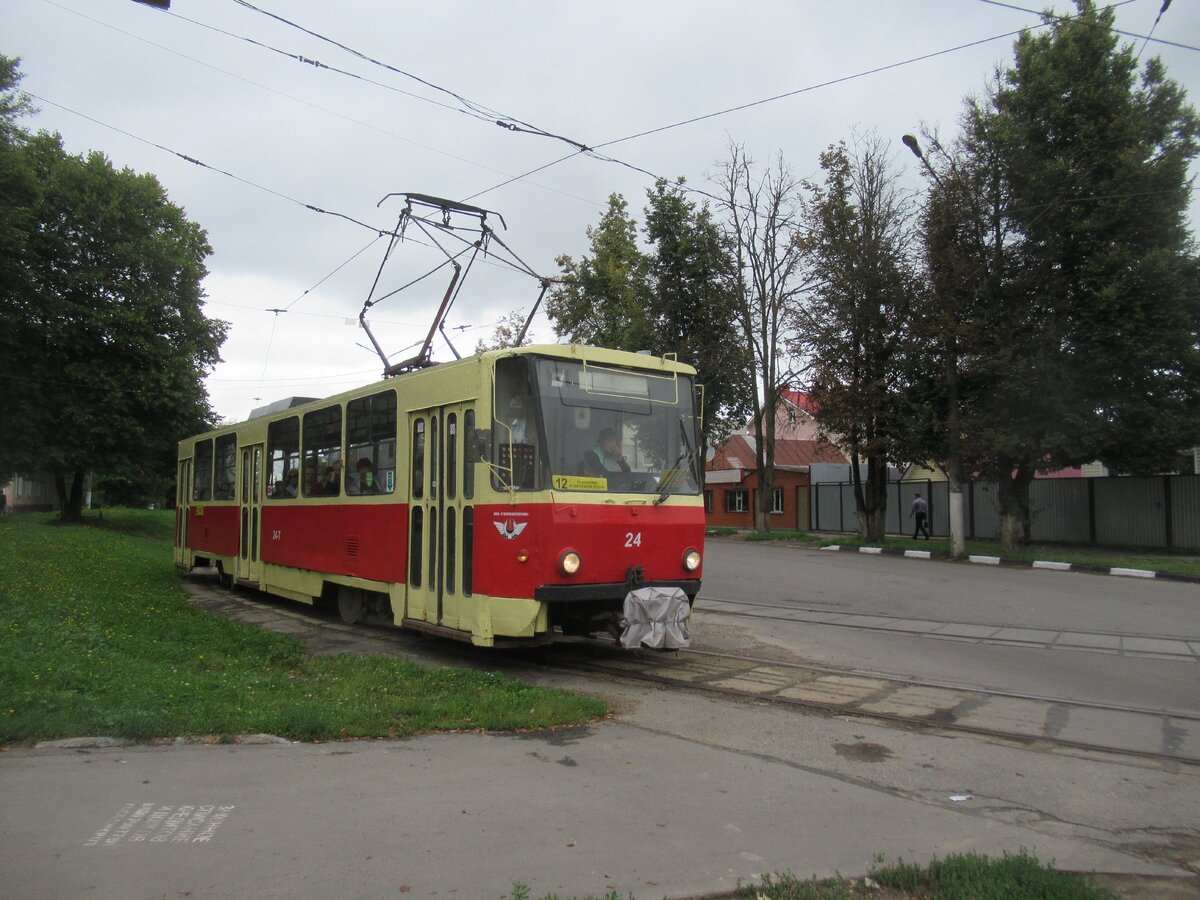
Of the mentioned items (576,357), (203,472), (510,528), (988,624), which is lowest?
(988,624)

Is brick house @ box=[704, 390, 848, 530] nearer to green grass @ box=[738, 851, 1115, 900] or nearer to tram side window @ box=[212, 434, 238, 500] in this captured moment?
tram side window @ box=[212, 434, 238, 500]

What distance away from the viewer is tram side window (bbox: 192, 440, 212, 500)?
60.8 ft

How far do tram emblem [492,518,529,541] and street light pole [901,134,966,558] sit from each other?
17659 mm

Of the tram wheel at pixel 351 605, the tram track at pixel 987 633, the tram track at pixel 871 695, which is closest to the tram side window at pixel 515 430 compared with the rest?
the tram track at pixel 871 695

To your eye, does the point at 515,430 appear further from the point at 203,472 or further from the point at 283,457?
the point at 203,472

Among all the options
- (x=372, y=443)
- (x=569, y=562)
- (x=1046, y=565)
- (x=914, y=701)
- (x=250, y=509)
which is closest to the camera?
(x=914, y=701)

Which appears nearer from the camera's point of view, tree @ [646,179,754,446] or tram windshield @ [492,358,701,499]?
tram windshield @ [492,358,701,499]

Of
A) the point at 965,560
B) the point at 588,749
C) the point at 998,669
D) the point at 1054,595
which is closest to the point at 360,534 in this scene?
the point at 588,749

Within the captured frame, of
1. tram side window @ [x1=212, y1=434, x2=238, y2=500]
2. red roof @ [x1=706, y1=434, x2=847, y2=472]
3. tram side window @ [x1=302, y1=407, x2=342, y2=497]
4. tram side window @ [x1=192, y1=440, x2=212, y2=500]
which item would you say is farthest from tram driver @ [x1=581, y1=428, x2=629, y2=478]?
red roof @ [x1=706, y1=434, x2=847, y2=472]

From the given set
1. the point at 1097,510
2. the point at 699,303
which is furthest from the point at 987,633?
the point at 699,303

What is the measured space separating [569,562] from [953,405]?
18102 millimetres

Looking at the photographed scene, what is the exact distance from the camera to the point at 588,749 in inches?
249

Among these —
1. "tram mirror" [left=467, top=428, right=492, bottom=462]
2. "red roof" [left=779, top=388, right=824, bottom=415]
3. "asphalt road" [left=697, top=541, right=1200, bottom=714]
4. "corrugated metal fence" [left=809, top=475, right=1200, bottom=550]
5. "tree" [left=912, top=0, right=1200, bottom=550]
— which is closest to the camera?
"tram mirror" [left=467, top=428, right=492, bottom=462]

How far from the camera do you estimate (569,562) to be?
8.35 m
